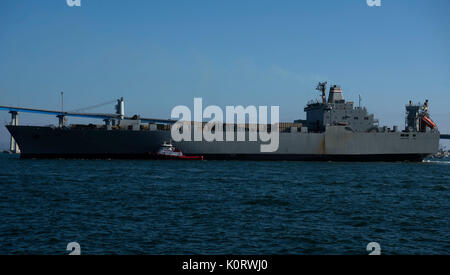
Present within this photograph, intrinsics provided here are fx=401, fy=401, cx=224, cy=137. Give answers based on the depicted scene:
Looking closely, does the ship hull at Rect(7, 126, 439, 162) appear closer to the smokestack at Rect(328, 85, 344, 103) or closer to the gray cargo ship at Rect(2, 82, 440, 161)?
the gray cargo ship at Rect(2, 82, 440, 161)

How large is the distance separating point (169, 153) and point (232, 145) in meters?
6.99

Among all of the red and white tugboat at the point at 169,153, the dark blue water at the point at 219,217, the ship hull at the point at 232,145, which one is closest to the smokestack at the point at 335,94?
the ship hull at the point at 232,145

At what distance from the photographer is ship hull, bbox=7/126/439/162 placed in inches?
1651

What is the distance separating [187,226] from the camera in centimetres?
1199

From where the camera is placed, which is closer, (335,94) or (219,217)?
(219,217)

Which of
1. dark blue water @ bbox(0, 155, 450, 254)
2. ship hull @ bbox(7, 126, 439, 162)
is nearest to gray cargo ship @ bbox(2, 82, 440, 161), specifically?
ship hull @ bbox(7, 126, 439, 162)

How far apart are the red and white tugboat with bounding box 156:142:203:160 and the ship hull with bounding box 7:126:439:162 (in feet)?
1.92

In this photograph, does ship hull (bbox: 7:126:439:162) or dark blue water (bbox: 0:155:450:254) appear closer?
dark blue water (bbox: 0:155:450:254)

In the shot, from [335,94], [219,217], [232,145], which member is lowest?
[219,217]

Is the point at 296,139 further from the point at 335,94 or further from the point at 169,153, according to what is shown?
→ the point at 169,153

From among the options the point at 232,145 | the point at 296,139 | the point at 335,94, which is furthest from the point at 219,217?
the point at 335,94

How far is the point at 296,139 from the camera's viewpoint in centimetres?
4522

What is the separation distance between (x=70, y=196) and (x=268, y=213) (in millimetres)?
8952
